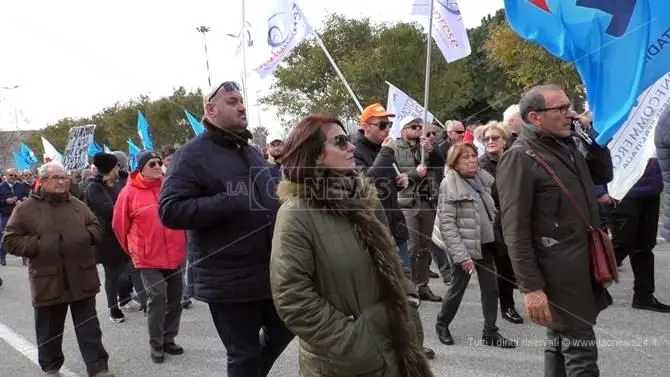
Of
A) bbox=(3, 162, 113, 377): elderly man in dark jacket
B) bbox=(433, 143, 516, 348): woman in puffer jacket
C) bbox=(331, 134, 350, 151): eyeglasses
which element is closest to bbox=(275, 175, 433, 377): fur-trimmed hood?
bbox=(331, 134, 350, 151): eyeglasses

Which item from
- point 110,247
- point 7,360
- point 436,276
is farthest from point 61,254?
point 436,276

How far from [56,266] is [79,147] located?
30.3 feet

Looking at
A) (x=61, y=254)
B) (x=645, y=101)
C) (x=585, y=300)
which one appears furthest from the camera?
(x=645, y=101)

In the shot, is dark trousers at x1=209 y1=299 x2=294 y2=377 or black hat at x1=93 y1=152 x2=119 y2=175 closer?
dark trousers at x1=209 y1=299 x2=294 y2=377

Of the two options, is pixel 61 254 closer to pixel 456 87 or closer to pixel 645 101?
pixel 645 101

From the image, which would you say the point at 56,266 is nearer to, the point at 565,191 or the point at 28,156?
the point at 565,191

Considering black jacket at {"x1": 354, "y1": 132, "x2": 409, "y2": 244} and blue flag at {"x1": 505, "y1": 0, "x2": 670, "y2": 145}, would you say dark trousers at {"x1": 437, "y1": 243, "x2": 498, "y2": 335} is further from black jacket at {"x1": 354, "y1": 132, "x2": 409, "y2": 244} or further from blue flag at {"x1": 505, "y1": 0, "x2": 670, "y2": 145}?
blue flag at {"x1": 505, "y1": 0, "x2": 670, "y2": 145}

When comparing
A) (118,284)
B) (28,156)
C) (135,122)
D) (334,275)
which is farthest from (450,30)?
(135,122)

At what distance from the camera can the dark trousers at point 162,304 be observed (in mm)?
4951

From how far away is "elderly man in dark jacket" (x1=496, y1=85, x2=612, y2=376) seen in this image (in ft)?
9.66

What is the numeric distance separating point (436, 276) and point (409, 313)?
5245mm

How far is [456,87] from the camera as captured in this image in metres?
34.5

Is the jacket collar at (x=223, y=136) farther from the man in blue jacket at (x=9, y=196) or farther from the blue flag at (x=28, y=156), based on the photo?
the blue flag at (x=28, y=156)

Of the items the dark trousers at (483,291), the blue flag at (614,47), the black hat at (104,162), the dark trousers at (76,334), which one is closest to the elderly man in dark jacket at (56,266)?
the dark trousers at (76,334)
